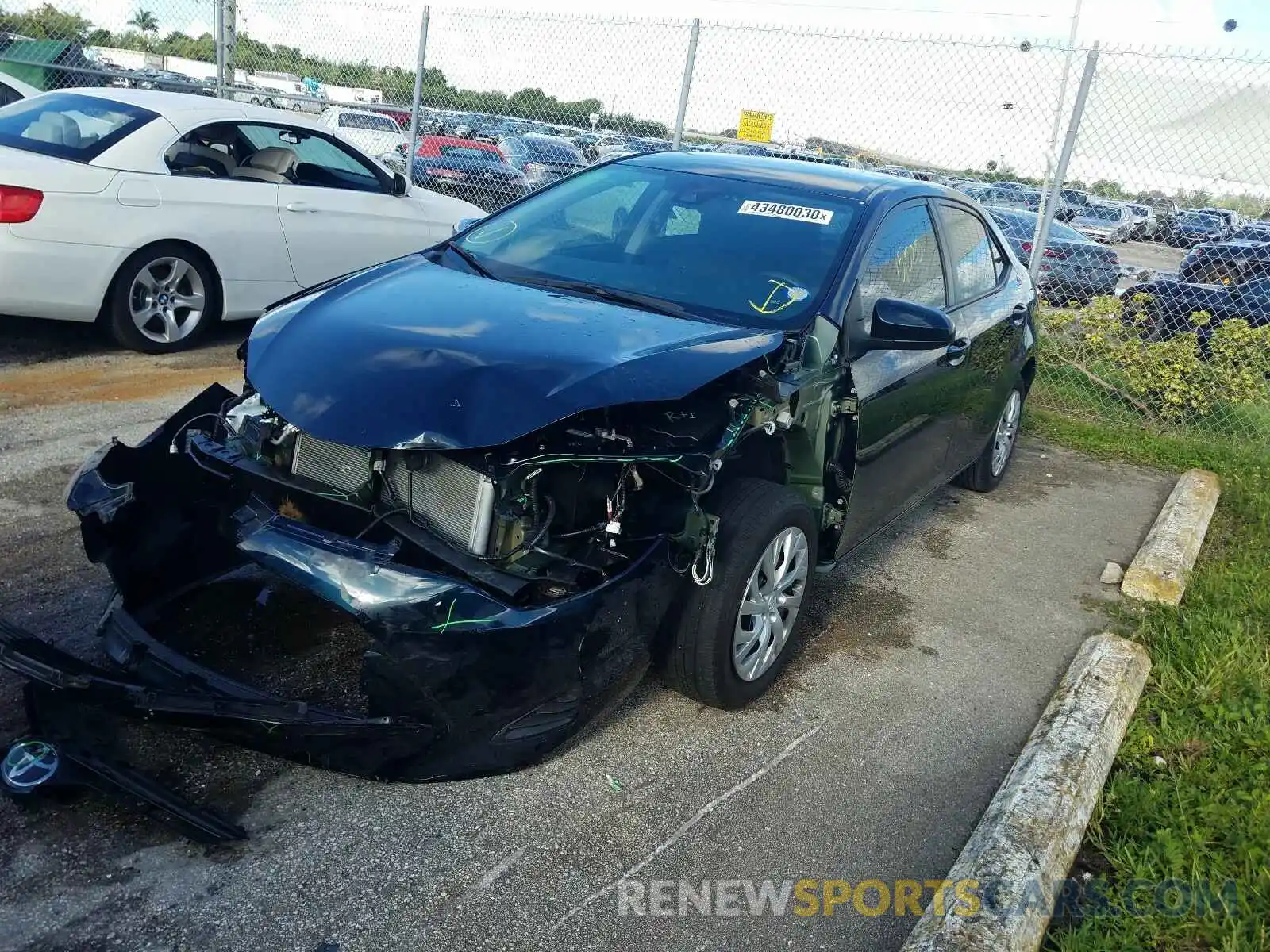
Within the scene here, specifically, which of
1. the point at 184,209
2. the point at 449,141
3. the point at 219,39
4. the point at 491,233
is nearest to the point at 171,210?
the point at 184,209

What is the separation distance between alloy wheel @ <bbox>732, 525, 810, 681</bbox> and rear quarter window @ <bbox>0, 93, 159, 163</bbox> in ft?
16.6

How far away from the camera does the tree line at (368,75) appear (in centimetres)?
1051

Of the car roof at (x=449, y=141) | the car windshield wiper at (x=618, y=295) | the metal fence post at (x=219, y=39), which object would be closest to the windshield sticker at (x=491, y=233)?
the car windshield wiper at (x=618, y=295)

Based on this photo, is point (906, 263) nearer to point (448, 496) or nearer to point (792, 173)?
point (792, 173)

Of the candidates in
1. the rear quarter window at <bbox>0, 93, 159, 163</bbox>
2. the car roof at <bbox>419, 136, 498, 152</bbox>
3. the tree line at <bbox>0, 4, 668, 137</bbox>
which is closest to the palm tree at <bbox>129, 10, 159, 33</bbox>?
the tree line at <bbox>0, 4, 668, 137</bbox>

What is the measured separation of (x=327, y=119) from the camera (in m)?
17.7

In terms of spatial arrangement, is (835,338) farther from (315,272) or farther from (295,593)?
(315,272)

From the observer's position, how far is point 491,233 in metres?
4.42

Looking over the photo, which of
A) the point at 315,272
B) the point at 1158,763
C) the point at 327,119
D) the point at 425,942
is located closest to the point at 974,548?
the point at 1158,763

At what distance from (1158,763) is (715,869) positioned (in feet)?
5.43

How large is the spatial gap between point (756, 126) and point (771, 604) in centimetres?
647

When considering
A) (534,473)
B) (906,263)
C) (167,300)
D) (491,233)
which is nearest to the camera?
(534,473)

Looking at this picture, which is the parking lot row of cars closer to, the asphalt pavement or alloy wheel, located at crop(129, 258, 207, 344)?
alloy wheel, located at crop(129, 258, 207, 344)

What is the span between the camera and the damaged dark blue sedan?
8.90ft
